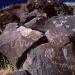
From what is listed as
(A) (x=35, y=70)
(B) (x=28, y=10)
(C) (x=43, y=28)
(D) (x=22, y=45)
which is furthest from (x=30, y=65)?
(B) (x=28, y=10)

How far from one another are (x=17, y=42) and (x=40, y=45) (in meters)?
0.93

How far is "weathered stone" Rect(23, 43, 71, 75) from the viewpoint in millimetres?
7375

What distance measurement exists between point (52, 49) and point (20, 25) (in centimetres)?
227

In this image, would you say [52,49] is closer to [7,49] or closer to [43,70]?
[43,70]

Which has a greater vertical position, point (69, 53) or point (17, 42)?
point (69, 53)

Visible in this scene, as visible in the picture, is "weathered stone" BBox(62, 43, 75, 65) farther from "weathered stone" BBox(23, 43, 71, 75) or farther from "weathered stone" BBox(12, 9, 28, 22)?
"weathered stone" BBox(12, 9, 28, 22)

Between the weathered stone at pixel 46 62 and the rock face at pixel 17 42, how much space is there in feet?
1.83

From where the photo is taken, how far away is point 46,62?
7516mm

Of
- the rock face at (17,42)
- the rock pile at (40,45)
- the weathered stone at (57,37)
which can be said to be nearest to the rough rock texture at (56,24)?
the rock pile at (40,45)

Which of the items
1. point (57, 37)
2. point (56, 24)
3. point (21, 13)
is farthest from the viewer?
point (21, 13)

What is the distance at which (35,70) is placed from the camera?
24.7ft

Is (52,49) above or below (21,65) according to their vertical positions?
above

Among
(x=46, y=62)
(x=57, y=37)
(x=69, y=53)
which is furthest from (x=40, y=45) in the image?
Result: (x=69, y=53)

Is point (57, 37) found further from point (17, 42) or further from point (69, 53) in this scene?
point (17, 42)
